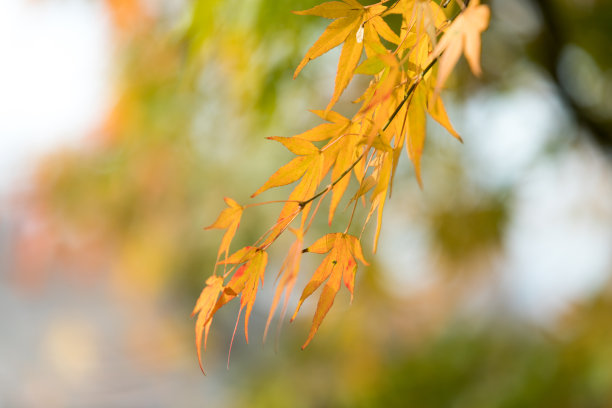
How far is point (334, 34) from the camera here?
0.30 meters

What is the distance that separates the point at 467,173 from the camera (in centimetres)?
174

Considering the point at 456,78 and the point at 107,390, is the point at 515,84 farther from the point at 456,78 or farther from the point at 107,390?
the point at 107,390

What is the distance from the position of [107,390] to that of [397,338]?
82.1 inches

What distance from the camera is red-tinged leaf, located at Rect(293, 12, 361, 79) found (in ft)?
0.96

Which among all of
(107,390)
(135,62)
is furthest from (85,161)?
(107,390)

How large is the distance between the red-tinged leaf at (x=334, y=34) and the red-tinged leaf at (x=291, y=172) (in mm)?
49

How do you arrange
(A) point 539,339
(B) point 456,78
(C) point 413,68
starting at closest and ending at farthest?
(C) point 413,68 → (B) point 456,78 → (A) point 539,339

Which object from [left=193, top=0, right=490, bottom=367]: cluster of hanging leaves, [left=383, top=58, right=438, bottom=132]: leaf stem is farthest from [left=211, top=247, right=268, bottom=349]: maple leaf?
[left=383, top=58, right=438, bottom=132]: leaf stem

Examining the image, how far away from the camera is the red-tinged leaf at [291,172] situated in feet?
0.97

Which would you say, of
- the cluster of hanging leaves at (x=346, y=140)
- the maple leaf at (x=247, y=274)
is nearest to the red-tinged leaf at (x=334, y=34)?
the cluster of hanging leaves at (x=346, y=140)

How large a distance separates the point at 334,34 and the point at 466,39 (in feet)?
0.30

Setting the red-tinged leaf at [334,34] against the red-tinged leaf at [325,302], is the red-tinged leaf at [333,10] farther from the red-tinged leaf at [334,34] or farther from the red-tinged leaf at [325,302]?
the red-tinged leaf at [325,302]

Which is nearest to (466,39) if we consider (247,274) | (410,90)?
(410,90)

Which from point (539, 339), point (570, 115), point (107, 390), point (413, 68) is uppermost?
point (413, 68)
